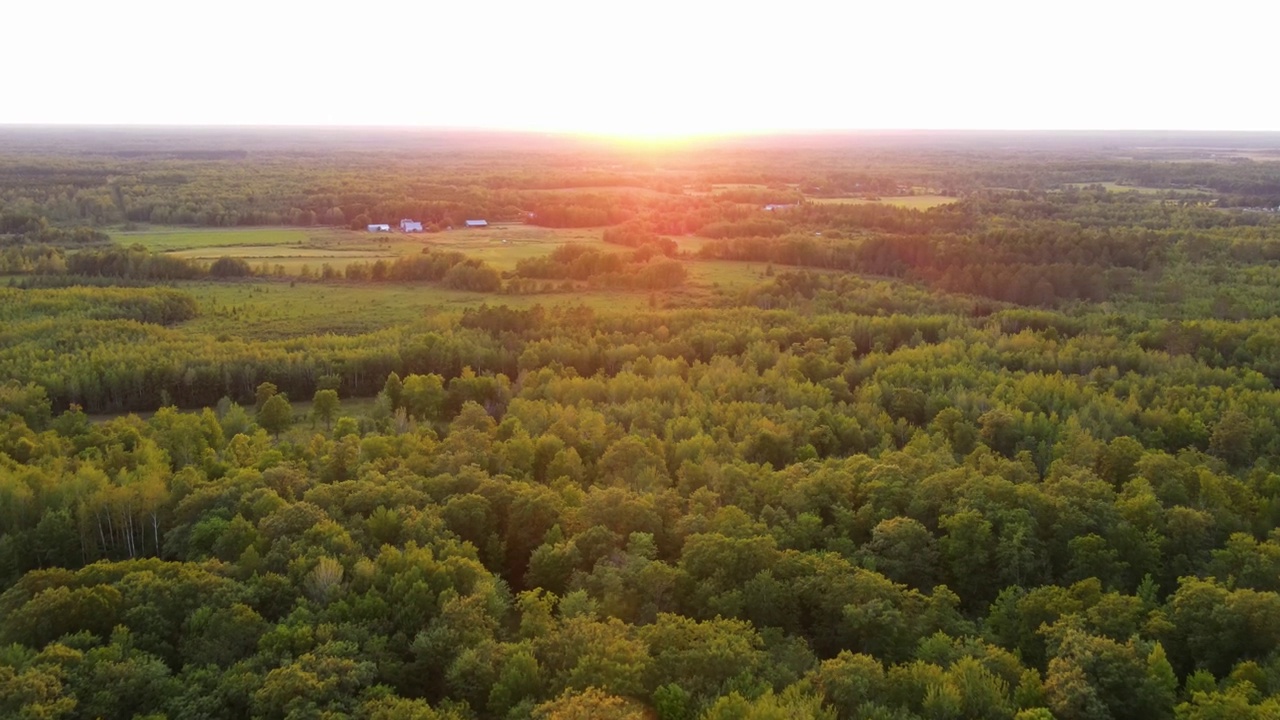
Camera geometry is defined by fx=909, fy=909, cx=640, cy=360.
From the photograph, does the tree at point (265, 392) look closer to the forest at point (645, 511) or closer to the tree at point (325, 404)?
the forest at point (645, 511)

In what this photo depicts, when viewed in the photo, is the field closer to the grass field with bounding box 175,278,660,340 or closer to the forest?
the grass field with bounding box 175,278,660,340

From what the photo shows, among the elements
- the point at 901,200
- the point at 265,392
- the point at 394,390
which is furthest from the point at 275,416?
the point at 901,200

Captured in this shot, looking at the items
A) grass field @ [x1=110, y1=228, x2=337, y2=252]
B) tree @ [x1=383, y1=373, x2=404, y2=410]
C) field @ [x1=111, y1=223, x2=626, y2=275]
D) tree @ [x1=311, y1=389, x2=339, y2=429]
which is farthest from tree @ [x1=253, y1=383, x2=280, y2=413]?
grass field @ [x1=110, y1=228, x2=337, y2=252]

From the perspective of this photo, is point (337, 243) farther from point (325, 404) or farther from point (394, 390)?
point (325, 404)

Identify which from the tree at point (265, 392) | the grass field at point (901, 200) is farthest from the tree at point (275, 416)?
the grass field at point (901, 200)

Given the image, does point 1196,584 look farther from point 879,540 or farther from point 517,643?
point 517,643

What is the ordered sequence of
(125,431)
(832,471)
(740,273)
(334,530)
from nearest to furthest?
(334,530) < (832,471) < (125,431) < (740,273)

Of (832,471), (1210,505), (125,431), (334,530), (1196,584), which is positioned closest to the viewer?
(1196,584)

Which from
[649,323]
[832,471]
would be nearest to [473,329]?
[649,323]
